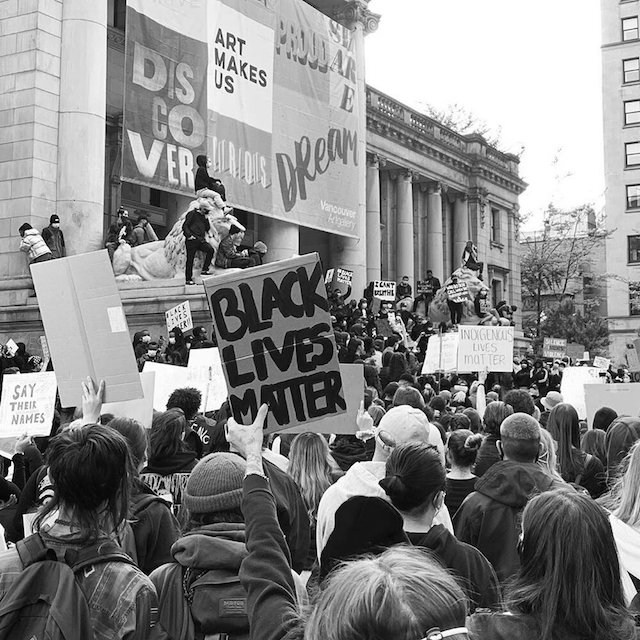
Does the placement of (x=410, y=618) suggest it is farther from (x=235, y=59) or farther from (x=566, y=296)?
(x=566, y=296)

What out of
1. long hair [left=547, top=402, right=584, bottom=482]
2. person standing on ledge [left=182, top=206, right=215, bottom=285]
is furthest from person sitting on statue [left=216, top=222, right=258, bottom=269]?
long hair [left=547, top=402, right=584, bottom=482]

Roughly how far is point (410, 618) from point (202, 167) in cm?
1980

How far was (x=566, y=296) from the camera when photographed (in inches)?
2640

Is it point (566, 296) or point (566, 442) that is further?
point (566, 296)

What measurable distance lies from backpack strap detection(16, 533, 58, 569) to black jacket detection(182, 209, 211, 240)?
703 inches

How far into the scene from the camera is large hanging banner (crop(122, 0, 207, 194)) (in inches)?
1009

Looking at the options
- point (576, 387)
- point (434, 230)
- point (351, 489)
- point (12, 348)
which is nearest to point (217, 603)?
point (351, 489)

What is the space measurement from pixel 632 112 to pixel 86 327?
209 feet

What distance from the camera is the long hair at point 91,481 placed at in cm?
292

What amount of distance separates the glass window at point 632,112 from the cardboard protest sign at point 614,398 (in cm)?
5966

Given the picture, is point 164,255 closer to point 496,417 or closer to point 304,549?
point 496,417

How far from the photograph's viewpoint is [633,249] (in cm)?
6375

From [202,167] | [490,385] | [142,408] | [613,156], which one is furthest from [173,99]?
[613,156]

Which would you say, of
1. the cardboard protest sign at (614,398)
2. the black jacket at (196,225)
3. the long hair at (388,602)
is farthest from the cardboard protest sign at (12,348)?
the long hair at (388,602)
